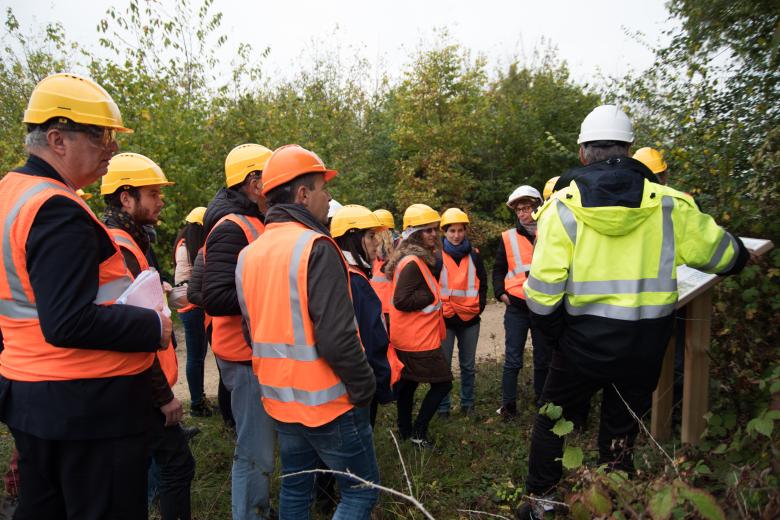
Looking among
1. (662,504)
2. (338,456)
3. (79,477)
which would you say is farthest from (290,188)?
(662,504)

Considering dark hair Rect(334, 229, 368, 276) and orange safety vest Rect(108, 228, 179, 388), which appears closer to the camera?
orange safety vest Rect(108, 228, 179, 388)

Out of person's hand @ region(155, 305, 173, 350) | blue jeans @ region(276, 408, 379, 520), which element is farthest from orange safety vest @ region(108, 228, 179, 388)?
blue jeans @ region(276, 408, 379, 520)

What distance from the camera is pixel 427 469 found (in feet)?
12.9

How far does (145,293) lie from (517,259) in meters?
3.60

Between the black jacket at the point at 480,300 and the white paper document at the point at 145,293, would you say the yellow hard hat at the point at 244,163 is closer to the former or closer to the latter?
the white paper document at the point at 145,293

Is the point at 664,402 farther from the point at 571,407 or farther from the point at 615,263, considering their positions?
the point at 615,263

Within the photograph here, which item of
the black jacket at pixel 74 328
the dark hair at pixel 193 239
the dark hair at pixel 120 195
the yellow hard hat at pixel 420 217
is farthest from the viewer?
the dark hair at pixel 193 239

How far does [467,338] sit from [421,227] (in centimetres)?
133

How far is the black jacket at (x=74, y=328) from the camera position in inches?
72.1

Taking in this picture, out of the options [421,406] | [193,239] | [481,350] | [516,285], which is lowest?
[481,350]

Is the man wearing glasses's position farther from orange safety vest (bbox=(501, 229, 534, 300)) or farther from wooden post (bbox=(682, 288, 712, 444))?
wooden post (bbox=(682, 288, 712, 444))

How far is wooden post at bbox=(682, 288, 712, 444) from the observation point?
3379mm

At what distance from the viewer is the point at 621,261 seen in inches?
109

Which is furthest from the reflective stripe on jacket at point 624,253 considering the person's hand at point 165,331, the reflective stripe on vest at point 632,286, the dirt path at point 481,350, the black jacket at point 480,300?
Answer: the dirt path at point 481,350
